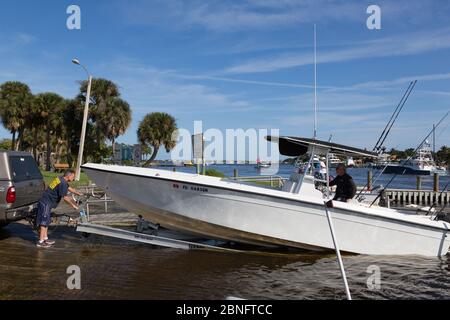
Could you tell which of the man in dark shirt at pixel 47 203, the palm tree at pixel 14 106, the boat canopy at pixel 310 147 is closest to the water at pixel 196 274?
the man in dark shirt at pixel 47 203

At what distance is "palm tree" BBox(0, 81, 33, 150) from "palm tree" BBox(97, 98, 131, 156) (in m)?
9.34

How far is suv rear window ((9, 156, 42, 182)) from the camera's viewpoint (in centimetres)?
892

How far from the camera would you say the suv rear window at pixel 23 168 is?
8.92 metres

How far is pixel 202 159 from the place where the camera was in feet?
46.9

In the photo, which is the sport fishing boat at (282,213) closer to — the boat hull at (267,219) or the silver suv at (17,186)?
the boat hull at (267,219)

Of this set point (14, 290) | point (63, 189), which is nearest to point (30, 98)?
point (63, 189)

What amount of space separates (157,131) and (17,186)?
3716 centimetres

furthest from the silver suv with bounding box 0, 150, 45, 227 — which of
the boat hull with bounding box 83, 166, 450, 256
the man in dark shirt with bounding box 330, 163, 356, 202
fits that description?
the man in dark shirt with bounding box 330, 163, 356, 202

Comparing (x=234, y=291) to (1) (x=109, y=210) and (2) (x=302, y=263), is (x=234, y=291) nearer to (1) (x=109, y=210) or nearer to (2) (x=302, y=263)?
(2) (x=302, y=263)

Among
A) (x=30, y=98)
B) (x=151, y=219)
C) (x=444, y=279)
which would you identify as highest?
(x=30, y=98)

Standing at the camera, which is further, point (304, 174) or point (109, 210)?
point (109, 210)

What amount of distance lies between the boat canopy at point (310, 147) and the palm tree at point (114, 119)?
35306 mm
